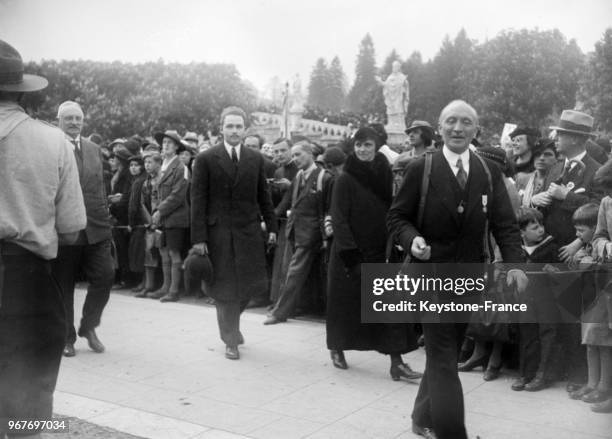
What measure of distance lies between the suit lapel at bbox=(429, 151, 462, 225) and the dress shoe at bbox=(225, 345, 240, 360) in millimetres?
3018

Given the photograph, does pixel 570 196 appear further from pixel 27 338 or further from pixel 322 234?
pixel 27 338

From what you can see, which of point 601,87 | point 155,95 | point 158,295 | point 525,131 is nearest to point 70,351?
point 158,295

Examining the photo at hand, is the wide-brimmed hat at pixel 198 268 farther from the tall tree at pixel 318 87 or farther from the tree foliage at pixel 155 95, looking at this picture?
the tall tree at pixel 318 87

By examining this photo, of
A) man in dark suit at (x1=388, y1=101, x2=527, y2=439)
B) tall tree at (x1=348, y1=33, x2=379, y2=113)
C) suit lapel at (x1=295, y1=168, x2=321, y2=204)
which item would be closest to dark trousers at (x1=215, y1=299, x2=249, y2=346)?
suit lapel at (x1=295, y1=168, x2=321, y2=204)

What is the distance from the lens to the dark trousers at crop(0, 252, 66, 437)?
3.96 m

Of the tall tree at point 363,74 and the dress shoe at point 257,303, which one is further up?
the tall tree at point 363,74

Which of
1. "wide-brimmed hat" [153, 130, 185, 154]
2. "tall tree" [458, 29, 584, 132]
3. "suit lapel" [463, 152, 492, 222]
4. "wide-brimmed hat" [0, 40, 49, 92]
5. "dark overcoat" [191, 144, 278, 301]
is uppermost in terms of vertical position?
"tall tree" [458, 29, 584, 132]

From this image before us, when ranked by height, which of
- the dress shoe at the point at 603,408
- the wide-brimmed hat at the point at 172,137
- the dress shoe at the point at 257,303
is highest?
the wide-brimmed hat at the point at 172,137

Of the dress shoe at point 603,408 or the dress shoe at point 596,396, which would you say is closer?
the dress shoe at point 603,408

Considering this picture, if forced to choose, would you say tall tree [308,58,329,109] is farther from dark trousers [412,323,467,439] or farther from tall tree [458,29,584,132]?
dark trousers [412,323,467,439]

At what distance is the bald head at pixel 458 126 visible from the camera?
4.55m

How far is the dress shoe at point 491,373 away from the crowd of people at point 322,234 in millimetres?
13

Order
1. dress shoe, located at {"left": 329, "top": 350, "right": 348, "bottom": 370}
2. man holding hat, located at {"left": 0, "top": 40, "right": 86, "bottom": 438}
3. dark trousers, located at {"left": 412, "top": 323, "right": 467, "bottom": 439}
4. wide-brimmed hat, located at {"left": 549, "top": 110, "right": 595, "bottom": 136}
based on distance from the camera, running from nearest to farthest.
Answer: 1. man holding hat, located at {"left": 0, "top": 40, "right": 86, "bottom": 438}
2. dark trousers, located at {"left": 412, "top": 323, "right": 467, "bottom": 439}
3. wide-brimmed hat, located at {"left": 549, "top": 110, "right": 595, "bottom": 136}
4. dress shoe, located at {"left": 329, "top": 350, "right": 348, "bottom": 370}

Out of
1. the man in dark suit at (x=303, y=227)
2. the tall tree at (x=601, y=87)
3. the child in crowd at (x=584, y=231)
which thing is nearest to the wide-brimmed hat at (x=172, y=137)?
the man in dark suit at (x=303, y=227)
